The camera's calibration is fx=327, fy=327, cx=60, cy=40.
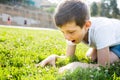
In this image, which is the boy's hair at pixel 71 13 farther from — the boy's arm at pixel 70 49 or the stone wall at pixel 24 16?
the stone wall at pixel 24 16

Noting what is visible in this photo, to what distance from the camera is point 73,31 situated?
4344mm

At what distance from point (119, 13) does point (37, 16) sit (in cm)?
2298

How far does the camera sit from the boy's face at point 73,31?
4277 mm

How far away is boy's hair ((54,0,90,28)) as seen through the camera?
168 inches

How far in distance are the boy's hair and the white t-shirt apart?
265 mm

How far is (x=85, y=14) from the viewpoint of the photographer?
14.5ft

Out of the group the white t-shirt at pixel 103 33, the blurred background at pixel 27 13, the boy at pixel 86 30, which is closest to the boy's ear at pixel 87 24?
the boy at pixel 86 30

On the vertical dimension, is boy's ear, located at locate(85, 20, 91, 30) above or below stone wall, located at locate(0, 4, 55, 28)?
above

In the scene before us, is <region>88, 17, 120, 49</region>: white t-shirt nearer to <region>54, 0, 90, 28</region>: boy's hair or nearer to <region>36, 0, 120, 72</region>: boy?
<region>36, 0, 120, 72</region>: boy

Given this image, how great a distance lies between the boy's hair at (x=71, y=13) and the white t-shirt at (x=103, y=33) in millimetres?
265

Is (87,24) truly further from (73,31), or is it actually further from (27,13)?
(27,13)

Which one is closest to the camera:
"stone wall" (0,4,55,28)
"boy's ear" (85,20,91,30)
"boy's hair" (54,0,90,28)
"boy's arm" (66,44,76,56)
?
"boy's hair" (54,0,90,28)

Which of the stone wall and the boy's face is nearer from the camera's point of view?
the boy's face

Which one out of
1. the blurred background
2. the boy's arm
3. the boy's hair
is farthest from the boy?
the blurred background
